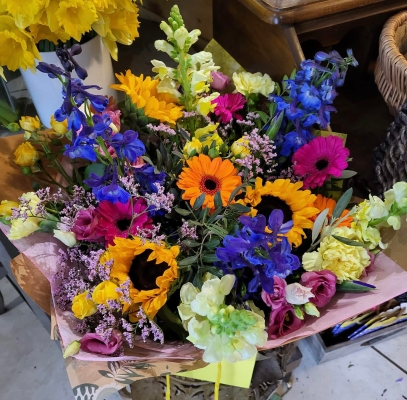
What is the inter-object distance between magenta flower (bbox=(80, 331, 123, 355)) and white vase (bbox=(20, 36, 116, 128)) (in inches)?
16.1

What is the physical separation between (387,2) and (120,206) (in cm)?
62

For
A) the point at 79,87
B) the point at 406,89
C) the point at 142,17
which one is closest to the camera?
the point at 79,87

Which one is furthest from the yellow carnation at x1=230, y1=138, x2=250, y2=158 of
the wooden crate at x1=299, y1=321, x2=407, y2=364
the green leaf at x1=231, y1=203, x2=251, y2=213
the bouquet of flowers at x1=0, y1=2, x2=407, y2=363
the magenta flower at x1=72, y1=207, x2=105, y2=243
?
the wooden crate at x1=299, y1=321, x2=407, y2=364

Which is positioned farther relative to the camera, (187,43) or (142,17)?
(142,17)

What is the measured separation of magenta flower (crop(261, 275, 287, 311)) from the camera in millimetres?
533

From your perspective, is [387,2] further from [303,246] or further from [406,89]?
[303,246]

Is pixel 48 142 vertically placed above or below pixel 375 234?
above

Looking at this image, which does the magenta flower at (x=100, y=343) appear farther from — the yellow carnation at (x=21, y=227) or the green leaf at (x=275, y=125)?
the green leaf at (x=275, y=125)

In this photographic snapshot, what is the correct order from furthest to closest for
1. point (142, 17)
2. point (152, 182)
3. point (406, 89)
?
point (142, 17) < point (406, 89) < point (152, 182)

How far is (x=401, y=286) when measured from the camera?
1.79 feet

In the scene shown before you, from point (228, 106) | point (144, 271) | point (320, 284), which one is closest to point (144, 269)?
point (144, 271)

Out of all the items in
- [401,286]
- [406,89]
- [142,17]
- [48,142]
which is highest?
[142,17]

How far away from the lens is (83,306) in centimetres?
52

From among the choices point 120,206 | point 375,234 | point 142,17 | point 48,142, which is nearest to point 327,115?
point 375,234
